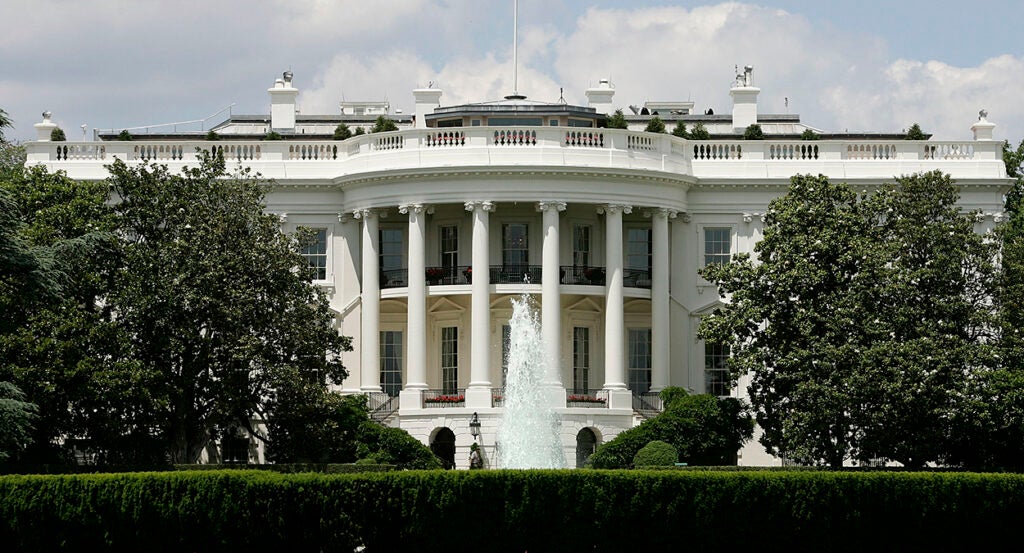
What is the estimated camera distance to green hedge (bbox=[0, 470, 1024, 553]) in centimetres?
4075

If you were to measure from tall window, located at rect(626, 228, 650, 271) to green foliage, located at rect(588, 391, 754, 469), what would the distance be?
Answer: 9293mm

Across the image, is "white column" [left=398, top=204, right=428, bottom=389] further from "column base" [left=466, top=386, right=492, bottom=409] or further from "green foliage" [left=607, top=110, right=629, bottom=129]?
"green foliage" [left=607, top=110, right=629, bottom=129]

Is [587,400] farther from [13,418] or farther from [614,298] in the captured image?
[13,418]

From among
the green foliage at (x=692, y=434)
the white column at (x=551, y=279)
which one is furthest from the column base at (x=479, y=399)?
the green foliage at (x=692, y=434)

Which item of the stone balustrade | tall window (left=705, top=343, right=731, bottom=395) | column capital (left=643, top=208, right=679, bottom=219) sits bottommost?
tall window (left=705, top=343, right=731, bottom=395)

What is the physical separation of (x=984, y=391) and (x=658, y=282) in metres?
15.0

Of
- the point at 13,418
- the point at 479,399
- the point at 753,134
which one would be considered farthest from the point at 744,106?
the point at 13,418

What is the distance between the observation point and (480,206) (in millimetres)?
63719

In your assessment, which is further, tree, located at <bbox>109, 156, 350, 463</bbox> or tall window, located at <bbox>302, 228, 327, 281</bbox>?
tall window, located at <bbox>302, 228, 327, 281</bbox>

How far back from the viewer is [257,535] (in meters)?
40.8

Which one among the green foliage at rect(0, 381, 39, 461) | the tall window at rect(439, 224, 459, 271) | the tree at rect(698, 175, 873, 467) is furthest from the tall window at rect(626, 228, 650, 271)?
the green foliage at rect(0, 381, 39, 461)

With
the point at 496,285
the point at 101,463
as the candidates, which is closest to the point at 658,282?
the point at 496,285

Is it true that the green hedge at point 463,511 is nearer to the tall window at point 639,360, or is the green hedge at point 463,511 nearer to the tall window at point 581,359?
the tall window at point 581,359

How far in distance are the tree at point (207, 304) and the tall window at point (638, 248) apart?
579 inches
